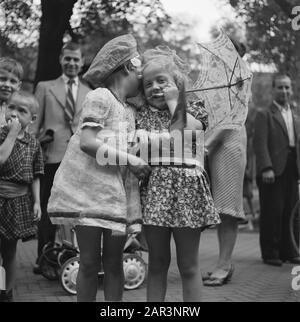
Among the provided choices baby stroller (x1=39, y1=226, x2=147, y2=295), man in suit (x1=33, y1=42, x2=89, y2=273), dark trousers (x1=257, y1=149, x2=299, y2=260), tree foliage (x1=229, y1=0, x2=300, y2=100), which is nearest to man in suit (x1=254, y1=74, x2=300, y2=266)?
dark trousers (x1=257, y1=149, x2=299, y2=260)

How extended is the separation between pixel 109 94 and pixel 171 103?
33 cm

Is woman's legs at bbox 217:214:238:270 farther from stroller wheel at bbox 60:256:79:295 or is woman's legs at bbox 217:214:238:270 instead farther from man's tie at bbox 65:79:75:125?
man's tie at bbox 65:79:75:125

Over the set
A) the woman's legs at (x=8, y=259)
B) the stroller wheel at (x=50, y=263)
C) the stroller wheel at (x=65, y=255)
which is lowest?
the stroller wheel at (x=50, y=263)

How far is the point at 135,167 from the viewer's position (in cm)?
279

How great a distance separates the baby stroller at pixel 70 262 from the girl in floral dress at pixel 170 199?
59.9 inches

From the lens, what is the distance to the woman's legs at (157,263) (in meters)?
3.04

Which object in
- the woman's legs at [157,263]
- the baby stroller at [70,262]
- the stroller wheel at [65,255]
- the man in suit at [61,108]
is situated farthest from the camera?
the man in suit at [61,108]

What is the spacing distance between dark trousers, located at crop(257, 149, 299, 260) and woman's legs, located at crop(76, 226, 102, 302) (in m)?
3.92

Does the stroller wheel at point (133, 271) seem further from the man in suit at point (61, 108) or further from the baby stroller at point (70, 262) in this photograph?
the man in suit at point (61, 108)

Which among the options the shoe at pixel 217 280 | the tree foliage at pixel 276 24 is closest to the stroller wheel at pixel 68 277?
the shoe at pixel 217 280

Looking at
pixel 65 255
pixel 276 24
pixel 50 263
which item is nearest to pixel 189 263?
pixel 65 255

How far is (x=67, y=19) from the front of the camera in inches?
240

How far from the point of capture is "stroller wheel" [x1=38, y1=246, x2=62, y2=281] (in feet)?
16.6
